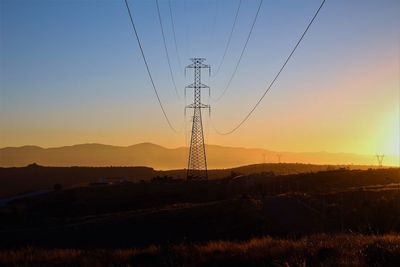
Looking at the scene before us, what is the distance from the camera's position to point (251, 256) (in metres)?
21.4

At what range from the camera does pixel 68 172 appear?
→ 19150 cm

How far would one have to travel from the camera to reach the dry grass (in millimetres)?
19000

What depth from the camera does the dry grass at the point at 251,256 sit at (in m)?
19.0

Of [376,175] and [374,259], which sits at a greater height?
[376,175]

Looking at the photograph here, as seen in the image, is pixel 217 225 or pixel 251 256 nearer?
pixel 251 256

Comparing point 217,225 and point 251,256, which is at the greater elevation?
point 217,225

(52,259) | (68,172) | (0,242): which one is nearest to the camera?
(52,259)

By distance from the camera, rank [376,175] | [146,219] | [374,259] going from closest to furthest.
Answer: [374,259], [146,219], [376,175]

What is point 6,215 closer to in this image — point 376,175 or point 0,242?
point 0,242

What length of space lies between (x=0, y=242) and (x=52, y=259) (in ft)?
75.9

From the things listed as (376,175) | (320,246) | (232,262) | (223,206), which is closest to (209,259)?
(232,262)

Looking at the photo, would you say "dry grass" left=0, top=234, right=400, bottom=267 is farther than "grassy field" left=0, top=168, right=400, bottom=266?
No

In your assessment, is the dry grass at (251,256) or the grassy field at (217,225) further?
the grassy field at (217,225)

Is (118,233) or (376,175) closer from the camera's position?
(118,233)
